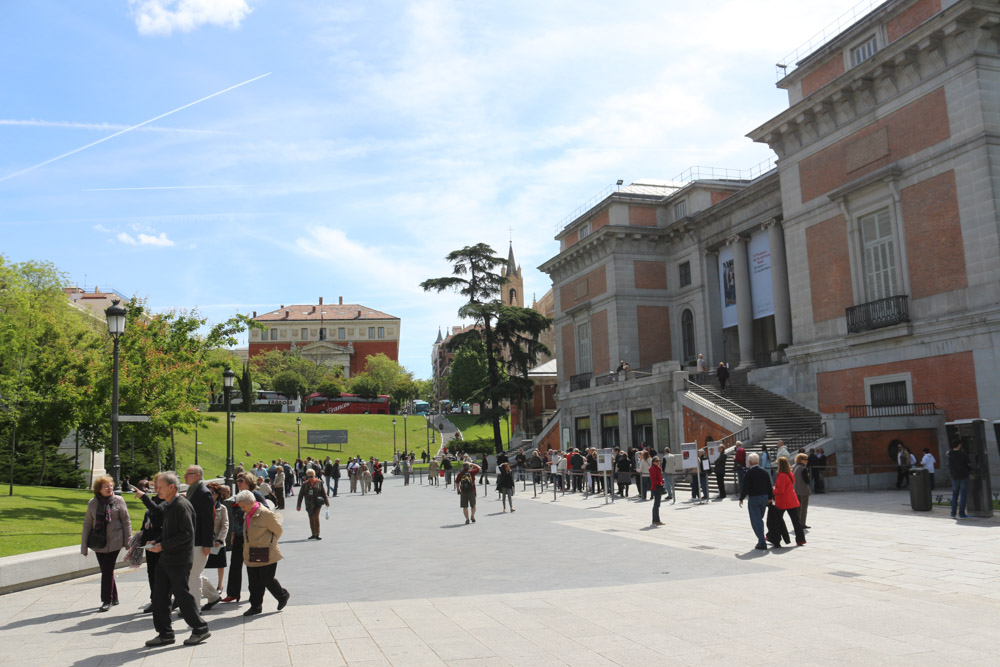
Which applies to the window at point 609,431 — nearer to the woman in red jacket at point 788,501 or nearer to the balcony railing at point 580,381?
the balcony railing at point 580,381

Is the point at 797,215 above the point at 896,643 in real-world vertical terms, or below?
above

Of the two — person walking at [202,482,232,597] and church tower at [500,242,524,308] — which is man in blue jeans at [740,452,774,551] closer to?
person walking at [202,482,232,597]

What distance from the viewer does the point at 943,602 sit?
309 inches

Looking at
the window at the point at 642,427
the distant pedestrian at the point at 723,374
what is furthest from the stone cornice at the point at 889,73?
the window at the point at 642,427

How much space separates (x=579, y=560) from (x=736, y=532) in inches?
172

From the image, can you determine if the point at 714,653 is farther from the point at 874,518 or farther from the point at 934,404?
the point at 934,404

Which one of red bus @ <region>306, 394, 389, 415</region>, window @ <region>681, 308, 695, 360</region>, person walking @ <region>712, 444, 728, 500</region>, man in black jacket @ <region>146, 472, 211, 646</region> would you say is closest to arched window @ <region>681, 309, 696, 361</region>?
window @ <region>681, 308, 695, 360</region>

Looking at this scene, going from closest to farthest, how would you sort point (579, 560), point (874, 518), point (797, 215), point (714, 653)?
point (714, 653)
point (579, 560)
point (874, 518)
point (797, 215)

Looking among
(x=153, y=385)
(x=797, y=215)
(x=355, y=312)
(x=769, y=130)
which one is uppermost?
(x=355, y=312)

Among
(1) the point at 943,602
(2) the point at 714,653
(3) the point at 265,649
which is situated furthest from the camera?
(1) the point at 943,602

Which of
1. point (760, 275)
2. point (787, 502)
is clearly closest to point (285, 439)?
point (760, 275)

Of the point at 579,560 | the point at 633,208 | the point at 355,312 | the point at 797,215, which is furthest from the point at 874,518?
the point at 355,312

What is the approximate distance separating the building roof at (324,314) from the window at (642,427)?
10075cm

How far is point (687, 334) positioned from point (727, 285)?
4866mm
